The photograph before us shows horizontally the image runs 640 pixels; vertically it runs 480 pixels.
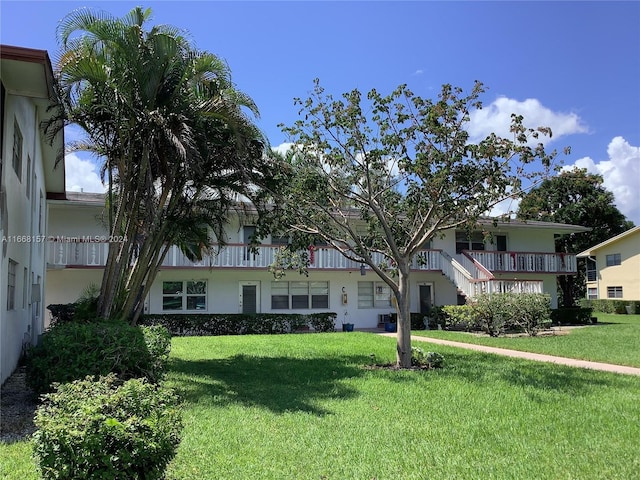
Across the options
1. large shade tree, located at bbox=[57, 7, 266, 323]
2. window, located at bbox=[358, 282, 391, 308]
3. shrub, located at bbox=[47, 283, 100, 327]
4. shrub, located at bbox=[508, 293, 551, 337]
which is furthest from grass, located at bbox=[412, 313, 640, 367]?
shrub, located at bbox=[47, 283, 100, 327]

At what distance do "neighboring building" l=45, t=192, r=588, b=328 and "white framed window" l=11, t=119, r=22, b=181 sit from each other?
30.7 feet

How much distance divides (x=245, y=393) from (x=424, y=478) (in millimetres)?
4668

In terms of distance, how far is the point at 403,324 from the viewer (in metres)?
11.9

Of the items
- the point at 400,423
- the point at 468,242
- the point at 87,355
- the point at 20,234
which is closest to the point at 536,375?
the point at 400,423

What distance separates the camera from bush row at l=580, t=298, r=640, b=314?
Answer: 117 ft

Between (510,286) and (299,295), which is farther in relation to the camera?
(299,295)

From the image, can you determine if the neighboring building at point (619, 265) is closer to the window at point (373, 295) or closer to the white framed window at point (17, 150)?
the window at point (373, 295)

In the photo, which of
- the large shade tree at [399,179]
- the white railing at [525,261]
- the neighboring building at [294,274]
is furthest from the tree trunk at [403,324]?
the white railing at [525,261]

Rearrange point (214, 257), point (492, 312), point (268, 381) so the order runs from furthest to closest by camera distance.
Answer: point (492, 312) < point (214, 257) < point (268, 381)

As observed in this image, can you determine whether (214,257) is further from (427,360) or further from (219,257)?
(427,360)

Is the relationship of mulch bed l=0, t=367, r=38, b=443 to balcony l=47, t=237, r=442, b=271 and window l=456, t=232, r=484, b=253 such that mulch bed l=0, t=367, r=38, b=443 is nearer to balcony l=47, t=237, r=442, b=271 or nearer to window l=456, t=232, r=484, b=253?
balcony l=47, t=237, r=442, b=271

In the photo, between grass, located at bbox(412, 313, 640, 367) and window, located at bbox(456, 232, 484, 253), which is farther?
window, located at bbox(456, 232, 484, 253)

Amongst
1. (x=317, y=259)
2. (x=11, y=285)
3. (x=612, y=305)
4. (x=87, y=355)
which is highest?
(x=317, y=259)

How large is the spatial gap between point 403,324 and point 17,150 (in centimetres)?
881
